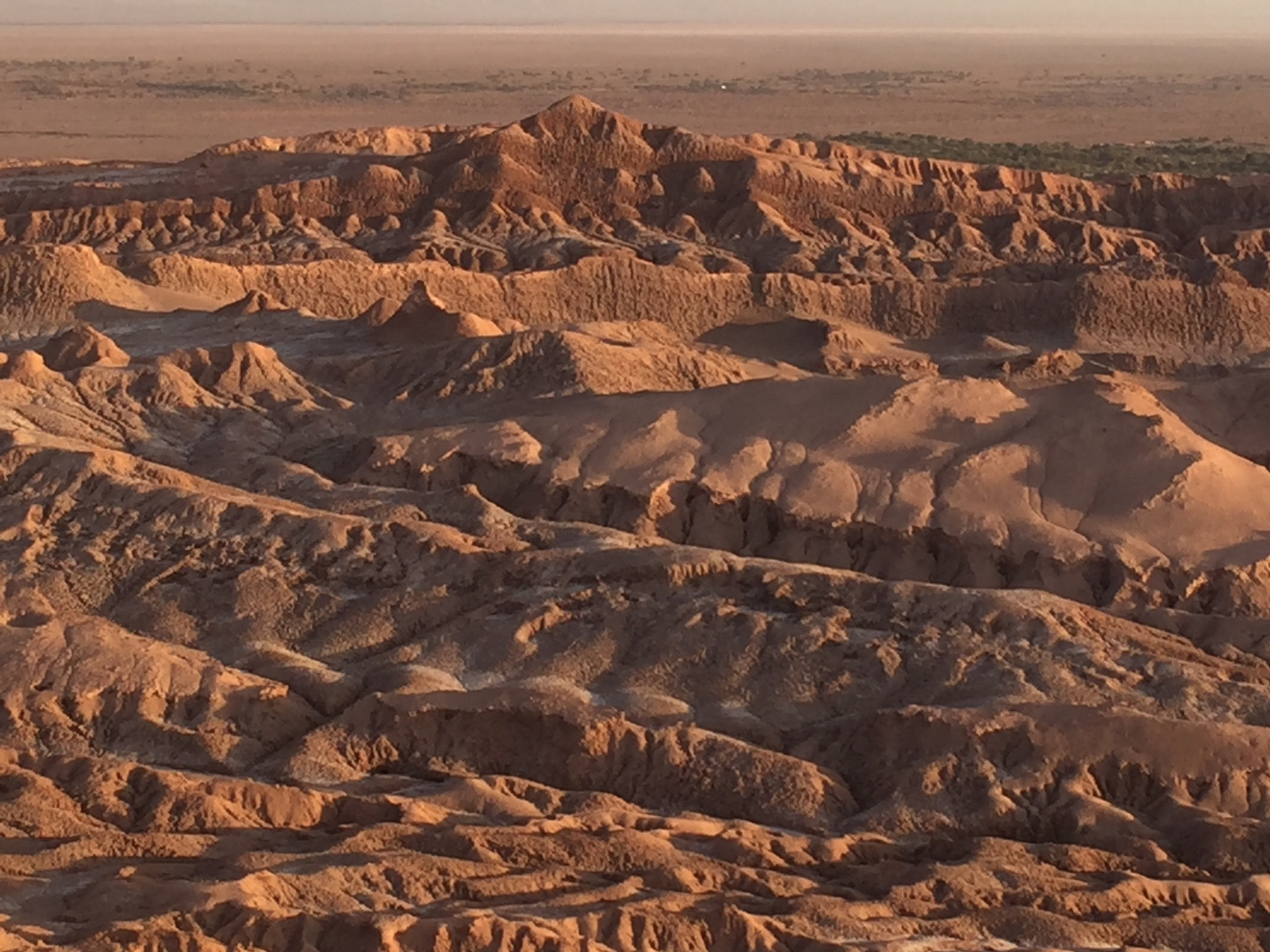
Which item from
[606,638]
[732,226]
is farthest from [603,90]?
[606,638]

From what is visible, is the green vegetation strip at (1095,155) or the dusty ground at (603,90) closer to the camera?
the green vegetation strip at (1095,155)

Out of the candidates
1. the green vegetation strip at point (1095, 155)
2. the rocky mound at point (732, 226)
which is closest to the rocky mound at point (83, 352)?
the rocky mound at point (732, 226)

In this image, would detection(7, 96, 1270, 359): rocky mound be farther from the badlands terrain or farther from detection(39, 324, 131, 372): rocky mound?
detection(39, 324, 131, 372): rocky mound

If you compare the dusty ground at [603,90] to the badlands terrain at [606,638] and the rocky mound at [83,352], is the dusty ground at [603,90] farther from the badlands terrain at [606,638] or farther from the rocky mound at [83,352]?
the badlands terrain at [606,638]

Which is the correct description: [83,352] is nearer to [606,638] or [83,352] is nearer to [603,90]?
[606,638]

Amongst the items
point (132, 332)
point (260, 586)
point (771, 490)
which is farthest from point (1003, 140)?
point (260, 586)

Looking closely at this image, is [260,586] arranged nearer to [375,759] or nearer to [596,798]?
[375,759]
